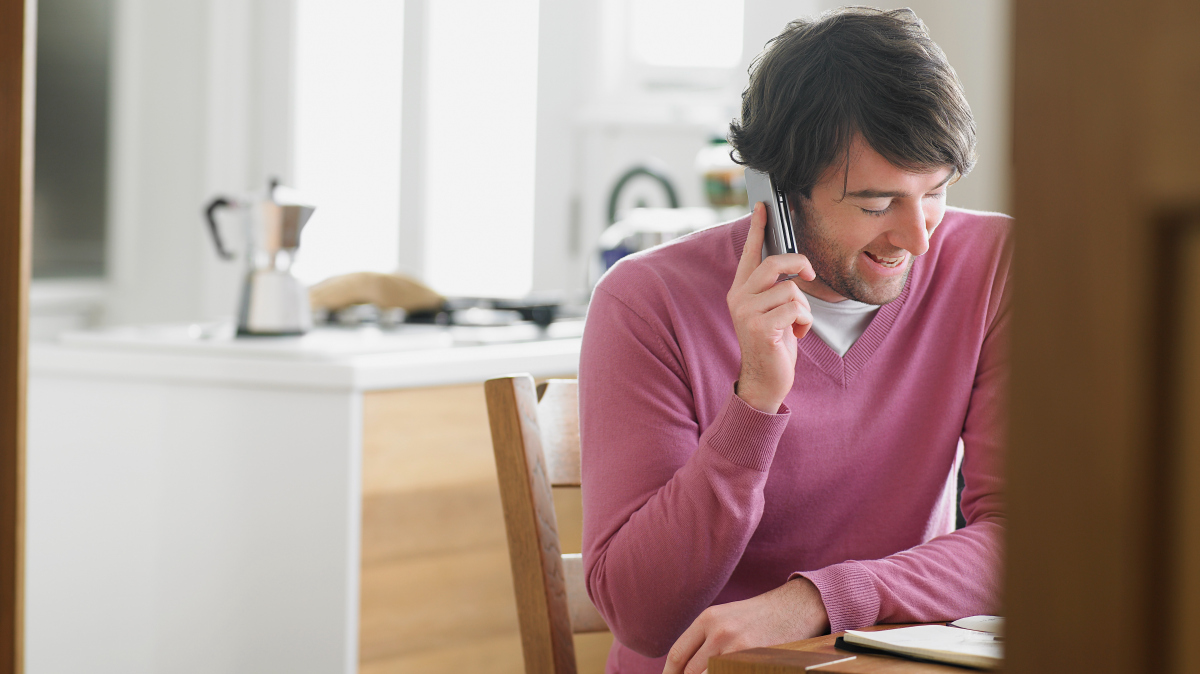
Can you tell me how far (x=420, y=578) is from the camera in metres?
1.82

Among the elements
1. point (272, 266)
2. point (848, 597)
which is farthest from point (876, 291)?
point (272, 266)

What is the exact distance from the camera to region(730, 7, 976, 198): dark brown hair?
103 centimetres

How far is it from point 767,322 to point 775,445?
4.3 inches

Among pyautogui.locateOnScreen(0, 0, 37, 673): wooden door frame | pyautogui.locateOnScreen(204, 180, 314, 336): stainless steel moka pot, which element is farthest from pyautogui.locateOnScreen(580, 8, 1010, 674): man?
pyautogui.locateOnScreen(204, 180, 314, 336): stainless steel moka pot

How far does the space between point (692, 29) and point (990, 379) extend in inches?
99.6

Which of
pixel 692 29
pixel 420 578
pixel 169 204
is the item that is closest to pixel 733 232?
pixel 420 578

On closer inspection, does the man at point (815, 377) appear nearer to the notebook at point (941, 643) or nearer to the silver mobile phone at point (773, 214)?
the silver mobile phone at point (773, 214)

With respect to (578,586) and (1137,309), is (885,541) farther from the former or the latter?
(1137,309)

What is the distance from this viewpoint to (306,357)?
5.85 feet

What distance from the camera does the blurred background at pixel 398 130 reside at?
3430mm

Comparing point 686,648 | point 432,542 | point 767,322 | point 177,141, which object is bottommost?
point 432,542

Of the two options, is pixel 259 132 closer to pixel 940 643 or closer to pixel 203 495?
pixel 203 495

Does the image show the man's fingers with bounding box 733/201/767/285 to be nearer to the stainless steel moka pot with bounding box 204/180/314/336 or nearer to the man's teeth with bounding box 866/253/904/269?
the man's teeth with bounding box 866/253/904/269

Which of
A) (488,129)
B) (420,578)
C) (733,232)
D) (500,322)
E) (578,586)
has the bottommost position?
(420,578)
